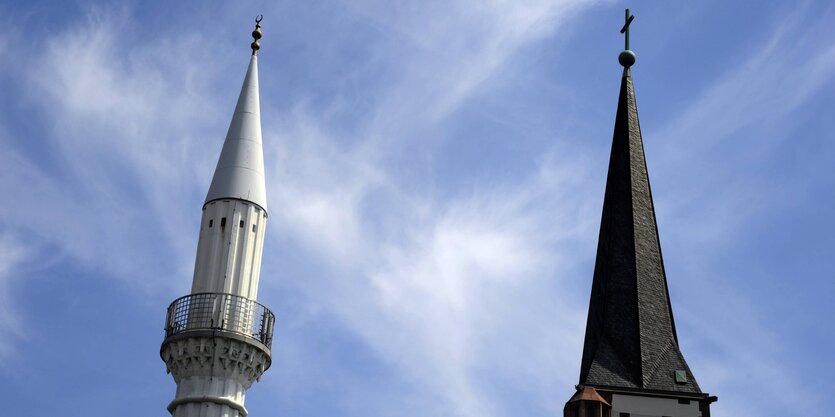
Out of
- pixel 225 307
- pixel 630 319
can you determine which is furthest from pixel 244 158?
pixel 630 319

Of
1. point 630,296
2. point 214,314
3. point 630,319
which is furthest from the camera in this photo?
point 630,296

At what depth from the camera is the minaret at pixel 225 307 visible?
2967cm

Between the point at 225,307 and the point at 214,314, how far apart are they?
0.28m

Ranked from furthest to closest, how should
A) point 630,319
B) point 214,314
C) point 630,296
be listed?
point 630,296 → point 630,319 → point 214,314

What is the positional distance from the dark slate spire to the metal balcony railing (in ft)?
32.7

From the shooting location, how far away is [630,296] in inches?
1503

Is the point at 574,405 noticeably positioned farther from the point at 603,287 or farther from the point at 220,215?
the point at 220,215

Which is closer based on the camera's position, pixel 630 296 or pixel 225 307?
pixel 225 307

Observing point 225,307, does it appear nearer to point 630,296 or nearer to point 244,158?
point 244,158

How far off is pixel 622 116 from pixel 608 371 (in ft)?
31.4

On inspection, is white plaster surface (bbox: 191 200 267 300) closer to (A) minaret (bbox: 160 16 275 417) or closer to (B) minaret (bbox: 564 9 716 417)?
(A) minaret (bbox: 160 16 275 417)

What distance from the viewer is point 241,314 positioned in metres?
30.5

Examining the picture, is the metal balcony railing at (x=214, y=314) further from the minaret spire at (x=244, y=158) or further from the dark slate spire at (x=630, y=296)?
the dark slate spire at (x=630, y=296)

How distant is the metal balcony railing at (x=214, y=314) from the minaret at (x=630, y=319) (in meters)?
9.26
